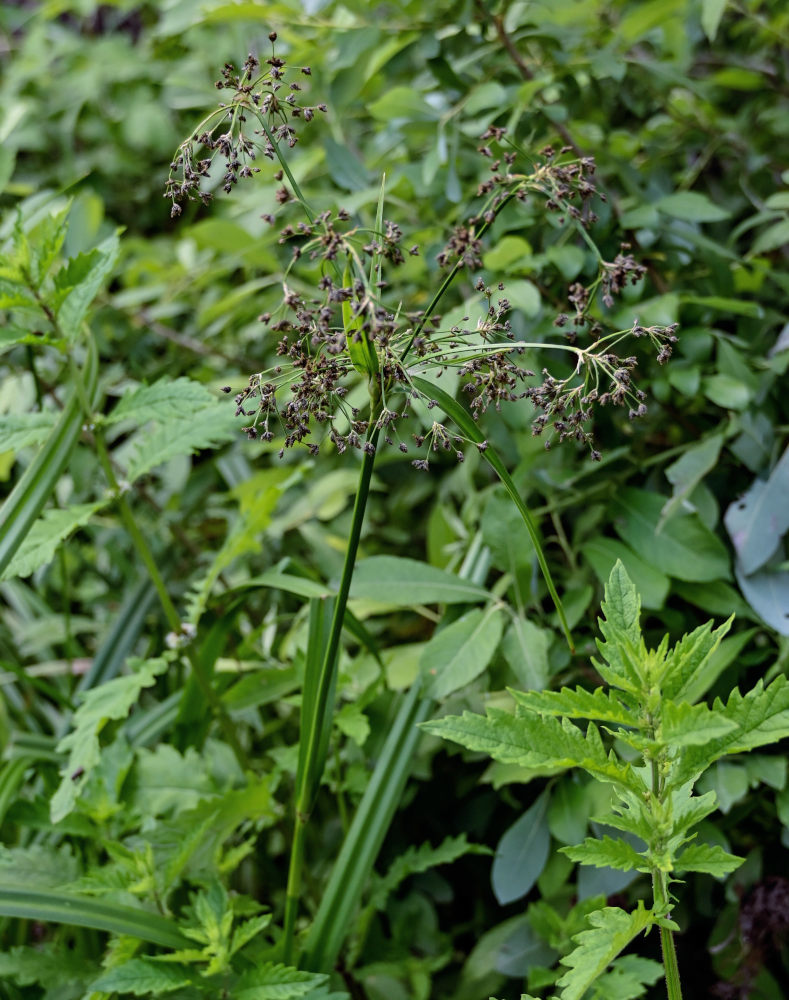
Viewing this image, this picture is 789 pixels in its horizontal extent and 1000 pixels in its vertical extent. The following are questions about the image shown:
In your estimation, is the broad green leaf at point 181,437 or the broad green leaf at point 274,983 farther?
the broad green leaf at point 181,437

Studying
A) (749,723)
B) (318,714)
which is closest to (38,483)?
(318,714)

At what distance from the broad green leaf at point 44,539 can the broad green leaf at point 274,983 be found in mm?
477

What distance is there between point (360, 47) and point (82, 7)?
1439mm

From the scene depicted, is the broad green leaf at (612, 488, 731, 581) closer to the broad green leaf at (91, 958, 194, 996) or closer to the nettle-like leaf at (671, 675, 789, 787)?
the nettle-like leaf at (671, 675, 789, 787)

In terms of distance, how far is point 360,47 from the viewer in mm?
1351

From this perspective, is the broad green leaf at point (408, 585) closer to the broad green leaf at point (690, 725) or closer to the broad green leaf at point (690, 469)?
the broad green leaf at point (690, 469)

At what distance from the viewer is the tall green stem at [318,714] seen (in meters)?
0.74

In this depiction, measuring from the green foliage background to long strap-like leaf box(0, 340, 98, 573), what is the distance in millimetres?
33

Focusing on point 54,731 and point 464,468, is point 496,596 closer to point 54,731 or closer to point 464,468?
point 464,468

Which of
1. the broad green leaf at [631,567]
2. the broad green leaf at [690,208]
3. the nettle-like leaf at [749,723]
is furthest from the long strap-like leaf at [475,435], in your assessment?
the broad green leaf at [690,208]

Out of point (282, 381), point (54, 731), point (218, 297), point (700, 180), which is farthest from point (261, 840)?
point (700, 180)

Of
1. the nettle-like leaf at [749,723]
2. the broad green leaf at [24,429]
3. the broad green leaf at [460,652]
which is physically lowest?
the broad green leaf at [460,652]

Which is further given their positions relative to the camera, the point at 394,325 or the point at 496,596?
the point at 496,596

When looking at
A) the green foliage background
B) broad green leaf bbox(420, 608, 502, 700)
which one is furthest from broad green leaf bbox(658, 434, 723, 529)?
broad green leaf bbox(420, 608, 502, 700)
